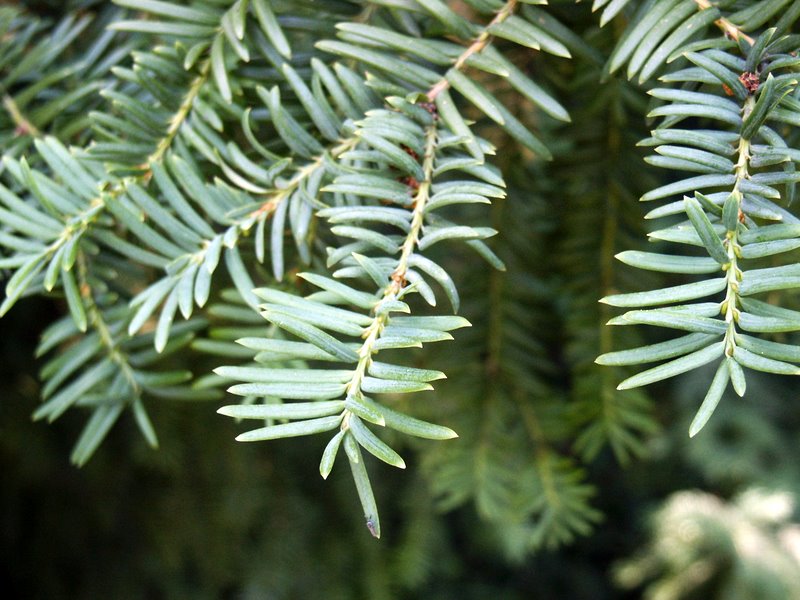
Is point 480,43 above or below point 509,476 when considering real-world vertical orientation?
above

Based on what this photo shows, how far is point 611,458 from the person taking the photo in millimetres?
1089

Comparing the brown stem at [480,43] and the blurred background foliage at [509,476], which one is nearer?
the brown stem at [480,43]

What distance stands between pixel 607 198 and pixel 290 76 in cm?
24

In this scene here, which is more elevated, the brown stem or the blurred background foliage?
the brown stem

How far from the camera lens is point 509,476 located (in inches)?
20.8

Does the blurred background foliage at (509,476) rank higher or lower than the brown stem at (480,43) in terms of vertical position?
lower

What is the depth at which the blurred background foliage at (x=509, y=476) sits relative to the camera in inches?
18.5

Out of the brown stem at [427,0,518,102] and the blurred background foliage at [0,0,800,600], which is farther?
the blurred background foliage at [0,0,800,600]

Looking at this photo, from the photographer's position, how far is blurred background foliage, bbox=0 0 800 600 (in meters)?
0.47

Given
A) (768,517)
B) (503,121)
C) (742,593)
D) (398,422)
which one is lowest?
(742,593)

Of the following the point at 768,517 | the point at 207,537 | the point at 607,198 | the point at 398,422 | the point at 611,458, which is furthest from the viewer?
the point at 611,458

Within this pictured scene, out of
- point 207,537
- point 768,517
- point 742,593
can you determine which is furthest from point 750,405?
point 207,537

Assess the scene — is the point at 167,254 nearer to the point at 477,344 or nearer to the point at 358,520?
the point at 477,344

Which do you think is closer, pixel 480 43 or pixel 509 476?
pixel 480 43
